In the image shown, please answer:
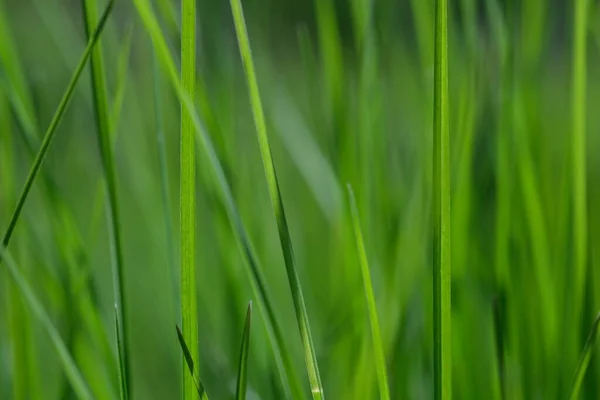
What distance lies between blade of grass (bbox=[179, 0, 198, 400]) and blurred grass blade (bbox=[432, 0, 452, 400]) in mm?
57

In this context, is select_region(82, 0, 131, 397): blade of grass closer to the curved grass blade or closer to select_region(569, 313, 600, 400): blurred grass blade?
the curved grass blade

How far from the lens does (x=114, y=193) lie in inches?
7.8

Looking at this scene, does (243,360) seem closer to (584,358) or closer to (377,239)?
(584,358)

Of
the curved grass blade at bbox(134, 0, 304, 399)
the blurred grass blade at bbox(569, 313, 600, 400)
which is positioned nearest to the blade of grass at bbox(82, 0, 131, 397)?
the curved grass blade at bbox(134, 0, 304, 399)

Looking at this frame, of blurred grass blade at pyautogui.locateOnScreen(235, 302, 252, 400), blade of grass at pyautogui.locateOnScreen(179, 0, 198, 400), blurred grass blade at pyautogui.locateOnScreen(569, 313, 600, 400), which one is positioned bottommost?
blurred grass blade at pyautogui.locateOnScreen(569, 313, 600, 400)

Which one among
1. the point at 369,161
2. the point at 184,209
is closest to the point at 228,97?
the point at 369,161

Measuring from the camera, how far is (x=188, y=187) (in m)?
0.16

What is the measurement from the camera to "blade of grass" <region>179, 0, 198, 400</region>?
16 centimetres

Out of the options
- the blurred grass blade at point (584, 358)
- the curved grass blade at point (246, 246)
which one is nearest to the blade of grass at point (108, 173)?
the curved grass blade at point (246, 246)

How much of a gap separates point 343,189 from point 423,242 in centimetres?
5

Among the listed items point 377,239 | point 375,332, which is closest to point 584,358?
point 375,332

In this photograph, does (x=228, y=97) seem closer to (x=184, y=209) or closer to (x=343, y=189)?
(x=343, y=189)

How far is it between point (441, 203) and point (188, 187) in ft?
0.20

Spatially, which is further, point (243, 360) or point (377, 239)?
point (377, 239)
